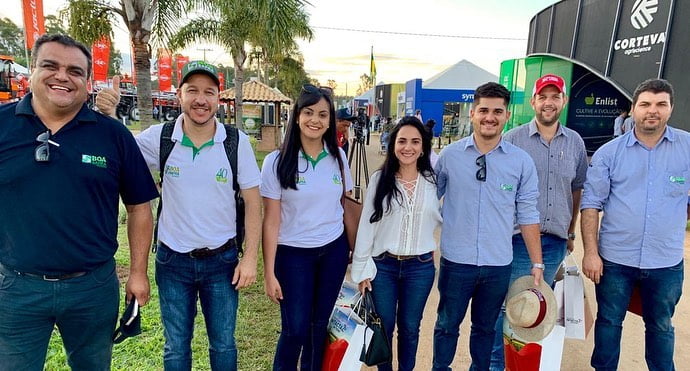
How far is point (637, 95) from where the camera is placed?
100 inches

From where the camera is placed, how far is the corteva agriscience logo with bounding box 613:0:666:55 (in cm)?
831

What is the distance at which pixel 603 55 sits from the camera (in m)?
10.4

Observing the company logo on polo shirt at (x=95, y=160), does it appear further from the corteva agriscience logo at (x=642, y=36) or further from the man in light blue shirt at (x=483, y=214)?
the corteva agriscience logo at (x=642, y=36)

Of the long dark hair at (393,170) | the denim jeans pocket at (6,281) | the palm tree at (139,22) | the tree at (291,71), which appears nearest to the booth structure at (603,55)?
the long dark hair at (393,170)

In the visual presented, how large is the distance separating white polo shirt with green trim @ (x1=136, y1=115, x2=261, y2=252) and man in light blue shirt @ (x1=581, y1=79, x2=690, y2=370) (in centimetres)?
213

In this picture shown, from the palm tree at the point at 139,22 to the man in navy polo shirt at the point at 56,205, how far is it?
4.04 m

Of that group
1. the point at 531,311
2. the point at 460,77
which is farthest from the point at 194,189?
the point at 460,77

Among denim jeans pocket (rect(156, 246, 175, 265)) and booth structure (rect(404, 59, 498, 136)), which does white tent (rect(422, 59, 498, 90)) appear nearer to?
booth structure (rect(404, 59, 498, 136))

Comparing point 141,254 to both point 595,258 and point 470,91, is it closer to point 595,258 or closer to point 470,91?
point 595,258

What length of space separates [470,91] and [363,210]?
2270 cm

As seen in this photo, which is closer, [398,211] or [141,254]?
[141,254]

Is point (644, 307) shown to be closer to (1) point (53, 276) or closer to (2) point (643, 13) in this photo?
(1) point (53, 276)

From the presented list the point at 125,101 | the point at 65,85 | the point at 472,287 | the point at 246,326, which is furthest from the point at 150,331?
the point at 125,101

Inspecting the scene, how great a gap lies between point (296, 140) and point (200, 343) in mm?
1864
